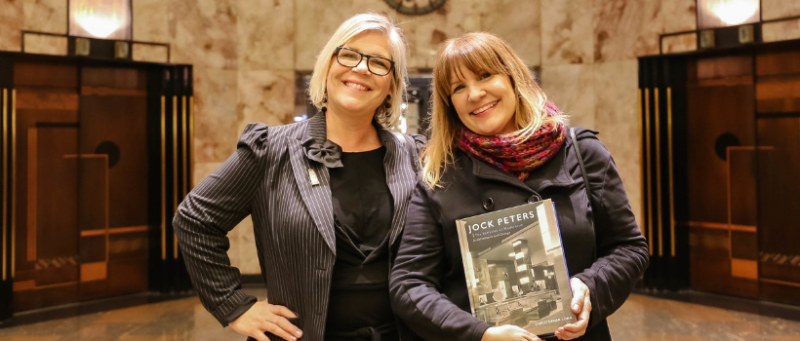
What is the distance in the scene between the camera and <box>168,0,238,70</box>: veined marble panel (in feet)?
18.0

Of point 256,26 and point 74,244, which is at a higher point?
point 256,26

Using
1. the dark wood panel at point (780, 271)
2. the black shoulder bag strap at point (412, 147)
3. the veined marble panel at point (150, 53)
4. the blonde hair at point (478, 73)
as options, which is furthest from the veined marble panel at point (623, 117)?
the veined marble panel at point (150, 53)

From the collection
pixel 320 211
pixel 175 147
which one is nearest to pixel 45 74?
pixel 175 147

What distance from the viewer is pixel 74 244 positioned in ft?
17.1

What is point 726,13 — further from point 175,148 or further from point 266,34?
point 175,148

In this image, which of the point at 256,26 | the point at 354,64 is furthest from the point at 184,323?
the point at 354,64

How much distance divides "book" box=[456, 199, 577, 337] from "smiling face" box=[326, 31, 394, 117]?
1.84ft

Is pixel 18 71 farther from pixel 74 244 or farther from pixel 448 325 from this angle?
pixel 448 325

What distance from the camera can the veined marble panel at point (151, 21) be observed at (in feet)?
17.3

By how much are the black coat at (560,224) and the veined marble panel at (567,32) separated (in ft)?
15.7

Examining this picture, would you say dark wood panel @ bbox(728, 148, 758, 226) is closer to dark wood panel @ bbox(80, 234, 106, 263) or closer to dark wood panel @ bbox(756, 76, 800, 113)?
dark wood panel @ bbox(756, 76, 800, 113)

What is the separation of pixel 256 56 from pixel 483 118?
496 cm

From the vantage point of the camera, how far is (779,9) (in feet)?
15.1

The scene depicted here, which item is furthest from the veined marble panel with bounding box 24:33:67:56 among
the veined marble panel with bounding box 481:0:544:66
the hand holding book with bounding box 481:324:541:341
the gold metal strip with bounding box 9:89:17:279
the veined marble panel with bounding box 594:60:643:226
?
the veined marble panel with bounding box 594:60:643:226
